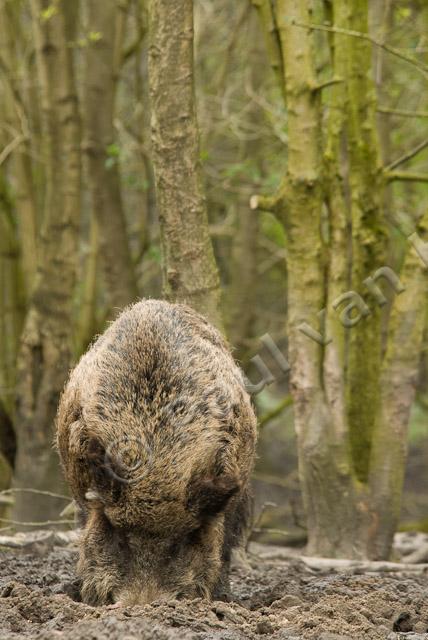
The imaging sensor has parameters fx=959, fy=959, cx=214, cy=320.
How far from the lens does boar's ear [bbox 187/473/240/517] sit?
193 inches

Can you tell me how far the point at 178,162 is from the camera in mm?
6859

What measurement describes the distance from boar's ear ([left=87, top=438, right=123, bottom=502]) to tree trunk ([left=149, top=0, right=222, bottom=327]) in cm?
211

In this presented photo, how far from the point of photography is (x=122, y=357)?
5.42 metres

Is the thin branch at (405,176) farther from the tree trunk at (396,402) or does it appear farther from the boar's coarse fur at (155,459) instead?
the boar's coarse fur at (155,459)

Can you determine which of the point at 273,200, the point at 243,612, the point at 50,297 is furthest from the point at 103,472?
the point at 50,297

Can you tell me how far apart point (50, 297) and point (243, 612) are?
521 cm

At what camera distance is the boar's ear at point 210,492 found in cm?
491

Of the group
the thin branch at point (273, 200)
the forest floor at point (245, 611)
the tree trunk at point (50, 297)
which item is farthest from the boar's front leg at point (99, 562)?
the tree trunk at point (50, 297)

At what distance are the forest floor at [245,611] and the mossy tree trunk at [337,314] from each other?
827mm

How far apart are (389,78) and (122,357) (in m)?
7.87

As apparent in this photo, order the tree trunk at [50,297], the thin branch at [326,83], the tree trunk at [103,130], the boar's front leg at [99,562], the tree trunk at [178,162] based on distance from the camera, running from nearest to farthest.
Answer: the boar's front leg at [99,562] < the tree trunk at [178,162] < the thin branch at [326,83] < the tree trunk at [50,297] < the tree trunk at [103,130]

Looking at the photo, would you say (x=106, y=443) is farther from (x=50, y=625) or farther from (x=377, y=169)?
(x=377, y=169)

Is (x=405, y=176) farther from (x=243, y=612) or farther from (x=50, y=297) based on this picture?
(x=243, y=612)

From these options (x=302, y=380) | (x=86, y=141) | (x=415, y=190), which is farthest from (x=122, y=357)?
(x=415, y=190)
